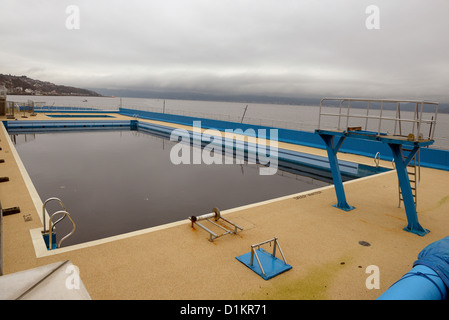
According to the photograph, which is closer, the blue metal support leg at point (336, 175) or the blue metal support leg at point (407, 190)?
the blue metal support leg at point (407, 190)

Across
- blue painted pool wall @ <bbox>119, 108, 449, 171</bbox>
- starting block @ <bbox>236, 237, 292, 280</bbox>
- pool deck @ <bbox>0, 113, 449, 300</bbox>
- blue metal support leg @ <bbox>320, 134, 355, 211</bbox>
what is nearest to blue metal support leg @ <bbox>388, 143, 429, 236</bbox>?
pool deck @ <bbox>0, 113, 449, 300</bbox>

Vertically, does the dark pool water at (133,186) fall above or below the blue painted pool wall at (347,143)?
below

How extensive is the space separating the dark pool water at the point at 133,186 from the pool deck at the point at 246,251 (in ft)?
3.30

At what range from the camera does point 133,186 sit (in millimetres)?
9719

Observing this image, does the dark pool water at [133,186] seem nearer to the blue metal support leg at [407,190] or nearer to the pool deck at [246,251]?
the pool deck at [246,251]

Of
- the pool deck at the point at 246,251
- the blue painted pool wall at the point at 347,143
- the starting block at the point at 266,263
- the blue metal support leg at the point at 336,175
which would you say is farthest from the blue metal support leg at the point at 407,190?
the blue painted pool wall at the point at 347,143

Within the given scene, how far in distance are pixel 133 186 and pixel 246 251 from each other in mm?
5783

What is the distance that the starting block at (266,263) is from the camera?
14.3ft

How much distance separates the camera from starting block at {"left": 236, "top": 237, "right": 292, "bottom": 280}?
435 centimetres

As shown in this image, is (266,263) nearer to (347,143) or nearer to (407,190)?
(407,190)

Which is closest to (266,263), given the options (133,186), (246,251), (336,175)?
(246,251)

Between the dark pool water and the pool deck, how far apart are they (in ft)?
3.30
